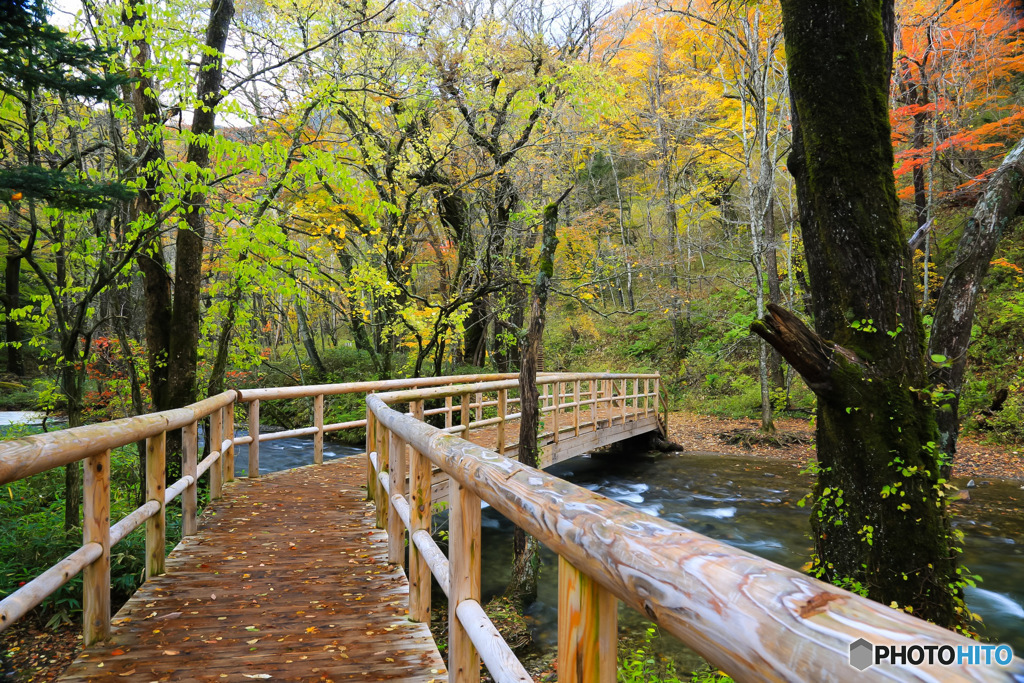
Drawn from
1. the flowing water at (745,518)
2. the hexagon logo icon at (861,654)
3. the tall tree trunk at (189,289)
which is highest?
the tall tree trunk at (189,289)

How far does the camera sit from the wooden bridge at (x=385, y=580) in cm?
74

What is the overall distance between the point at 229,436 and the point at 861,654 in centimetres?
669

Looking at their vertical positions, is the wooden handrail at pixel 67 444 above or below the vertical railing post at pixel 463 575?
above

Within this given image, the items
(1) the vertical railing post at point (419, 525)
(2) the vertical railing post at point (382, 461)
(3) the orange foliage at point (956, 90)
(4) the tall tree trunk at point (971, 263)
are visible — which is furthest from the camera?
(3) the orange foliage at point (956, 90)

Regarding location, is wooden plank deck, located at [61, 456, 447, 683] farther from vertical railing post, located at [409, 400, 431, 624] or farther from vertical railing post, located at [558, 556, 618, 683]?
vertical railing post, located at [558, 556, 618, 683]

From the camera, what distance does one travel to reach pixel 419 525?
2967mm

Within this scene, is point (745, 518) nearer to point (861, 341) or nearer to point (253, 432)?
point (861, 341)

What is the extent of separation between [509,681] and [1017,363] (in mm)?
17909

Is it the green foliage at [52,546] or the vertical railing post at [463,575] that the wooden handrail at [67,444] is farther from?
the green foliage at [52,546]

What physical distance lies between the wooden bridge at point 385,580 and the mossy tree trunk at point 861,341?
128 inches

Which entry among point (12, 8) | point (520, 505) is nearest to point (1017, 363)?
point (520, 505)

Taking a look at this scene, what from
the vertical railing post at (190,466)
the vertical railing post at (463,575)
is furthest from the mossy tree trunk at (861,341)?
the vertical railing post at (190,466)

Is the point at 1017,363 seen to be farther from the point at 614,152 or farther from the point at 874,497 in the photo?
the point at 614,152

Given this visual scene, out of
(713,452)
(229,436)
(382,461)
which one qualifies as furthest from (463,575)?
(713,452)
